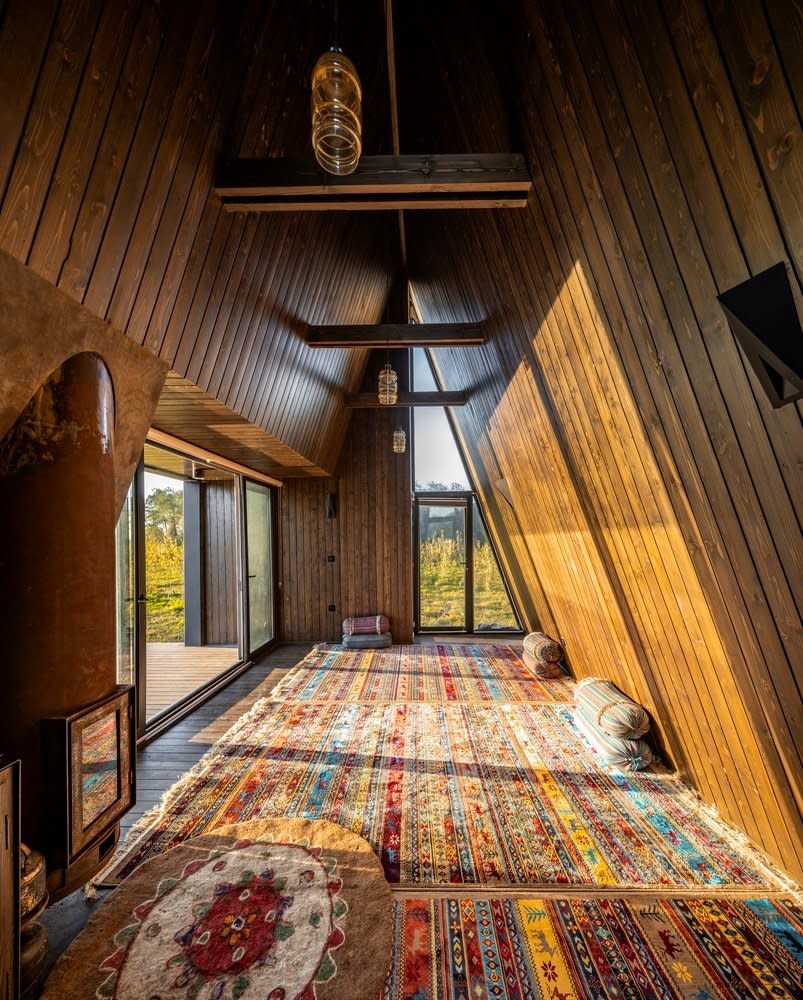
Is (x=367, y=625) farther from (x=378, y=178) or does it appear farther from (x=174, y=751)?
(x=378, y=178)

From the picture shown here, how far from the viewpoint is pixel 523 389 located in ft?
10.5

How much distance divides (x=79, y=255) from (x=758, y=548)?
262 cm

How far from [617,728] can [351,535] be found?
4369mm

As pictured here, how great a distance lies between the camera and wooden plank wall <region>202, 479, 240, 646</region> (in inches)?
260

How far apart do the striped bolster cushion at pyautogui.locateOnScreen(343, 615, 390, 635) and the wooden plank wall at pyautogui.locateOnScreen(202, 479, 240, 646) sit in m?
1.79

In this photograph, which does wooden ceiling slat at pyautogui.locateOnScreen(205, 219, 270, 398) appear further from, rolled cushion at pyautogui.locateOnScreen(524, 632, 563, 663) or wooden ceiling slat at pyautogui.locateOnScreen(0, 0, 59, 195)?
rolled cushion at pyautogui.locateOnScreen(524, 632, 563, 663)

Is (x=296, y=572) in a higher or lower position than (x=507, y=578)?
higher

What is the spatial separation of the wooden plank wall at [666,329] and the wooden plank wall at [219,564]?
5.09m

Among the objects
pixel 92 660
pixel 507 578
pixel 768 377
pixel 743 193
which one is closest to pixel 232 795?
pixel 92 660

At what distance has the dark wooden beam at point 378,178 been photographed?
1.99m

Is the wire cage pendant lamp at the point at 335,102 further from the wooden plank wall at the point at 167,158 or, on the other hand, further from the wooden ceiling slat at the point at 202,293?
the wooden ceiling slat at the point at 202,293

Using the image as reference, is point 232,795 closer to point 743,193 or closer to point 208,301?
point 208,301

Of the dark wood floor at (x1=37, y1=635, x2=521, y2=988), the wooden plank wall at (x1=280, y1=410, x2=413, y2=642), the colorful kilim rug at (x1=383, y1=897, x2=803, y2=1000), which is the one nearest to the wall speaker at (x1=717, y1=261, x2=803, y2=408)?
the colorful kilim rug at (x1=383, y1=897, x2=803, y2=1000)

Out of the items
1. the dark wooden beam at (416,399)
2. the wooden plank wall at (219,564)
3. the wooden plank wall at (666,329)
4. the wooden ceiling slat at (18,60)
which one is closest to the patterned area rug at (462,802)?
the wooden plank wall at (666,329)
